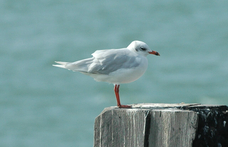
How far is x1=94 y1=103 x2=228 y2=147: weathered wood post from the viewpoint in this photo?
2.40 metres

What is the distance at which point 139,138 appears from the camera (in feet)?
8.32

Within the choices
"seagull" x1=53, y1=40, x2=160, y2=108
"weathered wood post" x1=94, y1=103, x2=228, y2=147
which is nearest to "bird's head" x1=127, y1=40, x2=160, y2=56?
"seagull" x1=53, y1=40, x2=160, y2=108

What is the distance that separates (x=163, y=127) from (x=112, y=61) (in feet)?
4.01

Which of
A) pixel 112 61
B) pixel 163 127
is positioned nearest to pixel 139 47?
pixel 112 61

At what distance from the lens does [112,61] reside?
3.52 meters

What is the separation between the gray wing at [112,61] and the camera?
350 centimetres

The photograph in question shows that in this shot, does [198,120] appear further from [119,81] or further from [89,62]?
Answer: [89,62]

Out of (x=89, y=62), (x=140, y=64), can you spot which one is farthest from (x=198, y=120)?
(x=89, y=62)

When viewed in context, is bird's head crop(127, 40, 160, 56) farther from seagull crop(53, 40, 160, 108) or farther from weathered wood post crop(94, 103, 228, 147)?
weathered wood post crop(94, 103, 228, 147)

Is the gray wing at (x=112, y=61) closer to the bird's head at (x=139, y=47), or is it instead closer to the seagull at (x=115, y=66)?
the seagull at (x=115, y=66)

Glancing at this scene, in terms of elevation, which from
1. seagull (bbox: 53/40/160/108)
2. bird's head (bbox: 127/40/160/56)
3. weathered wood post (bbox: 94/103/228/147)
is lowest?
weathered wood post (bbox: 94/103/228/147)

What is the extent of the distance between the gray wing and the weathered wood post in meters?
0.89

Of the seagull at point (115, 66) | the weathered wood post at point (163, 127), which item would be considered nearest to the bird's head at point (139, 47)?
the seagull at point (115, 66)

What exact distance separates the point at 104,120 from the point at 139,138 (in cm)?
31
